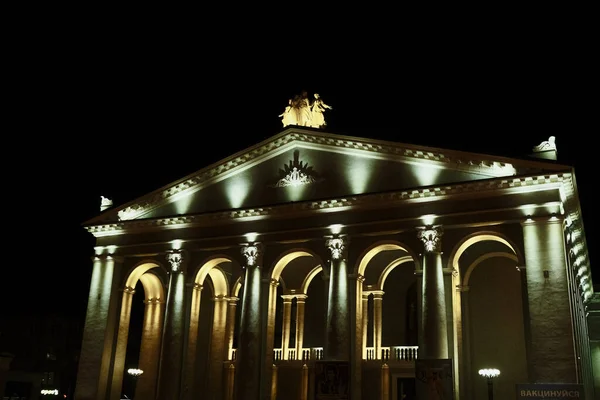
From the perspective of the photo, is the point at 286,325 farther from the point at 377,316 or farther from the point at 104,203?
the point at 104,203

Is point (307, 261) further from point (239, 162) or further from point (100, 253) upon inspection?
point (100, 253)

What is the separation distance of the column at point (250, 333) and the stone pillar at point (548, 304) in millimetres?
10294

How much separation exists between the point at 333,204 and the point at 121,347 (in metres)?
11.9

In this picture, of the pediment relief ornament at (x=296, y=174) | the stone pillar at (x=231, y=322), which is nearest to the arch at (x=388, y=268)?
the pediment relief ornament at (x=296, y=174)

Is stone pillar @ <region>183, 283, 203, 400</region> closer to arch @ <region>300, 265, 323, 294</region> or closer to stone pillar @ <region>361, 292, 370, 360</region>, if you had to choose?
arch @ <region>300, 265, 323, 294</region>

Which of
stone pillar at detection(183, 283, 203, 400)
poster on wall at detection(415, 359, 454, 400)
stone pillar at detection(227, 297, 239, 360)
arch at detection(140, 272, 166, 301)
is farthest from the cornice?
poster on wall at detection(415, 359, 454, 400)

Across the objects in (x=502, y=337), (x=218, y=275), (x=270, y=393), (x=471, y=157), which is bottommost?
(x=270, y=393)

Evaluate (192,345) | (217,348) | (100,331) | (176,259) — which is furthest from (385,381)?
Answer: (100,331)

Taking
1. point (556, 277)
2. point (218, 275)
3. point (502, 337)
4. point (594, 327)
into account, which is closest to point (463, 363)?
point (502, 337)

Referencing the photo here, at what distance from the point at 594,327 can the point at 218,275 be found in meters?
20.9

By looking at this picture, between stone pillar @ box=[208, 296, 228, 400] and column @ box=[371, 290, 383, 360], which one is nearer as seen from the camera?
column @ box=[371, 290, 383, 360]

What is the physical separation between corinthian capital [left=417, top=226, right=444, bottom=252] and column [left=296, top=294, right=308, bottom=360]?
8418mm

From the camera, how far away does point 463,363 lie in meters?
23.6

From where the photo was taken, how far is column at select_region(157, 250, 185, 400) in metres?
26.3
